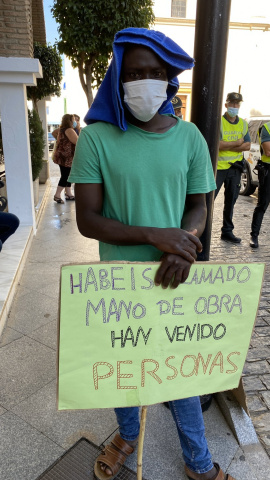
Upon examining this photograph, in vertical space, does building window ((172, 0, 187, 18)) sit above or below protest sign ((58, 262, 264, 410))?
above

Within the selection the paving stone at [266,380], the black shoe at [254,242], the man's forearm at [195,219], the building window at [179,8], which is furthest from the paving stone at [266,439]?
the building window at [179,8]

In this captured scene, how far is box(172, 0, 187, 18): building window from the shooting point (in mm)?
20609

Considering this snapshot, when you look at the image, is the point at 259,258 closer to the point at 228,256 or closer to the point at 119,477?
the point at 228,256

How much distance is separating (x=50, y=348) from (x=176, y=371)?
1.68 metres

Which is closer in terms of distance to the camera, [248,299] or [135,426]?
[248,299]

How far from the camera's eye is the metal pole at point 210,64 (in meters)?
1.97

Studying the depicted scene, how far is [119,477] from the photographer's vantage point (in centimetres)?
192

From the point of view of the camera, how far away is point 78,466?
1.97 m

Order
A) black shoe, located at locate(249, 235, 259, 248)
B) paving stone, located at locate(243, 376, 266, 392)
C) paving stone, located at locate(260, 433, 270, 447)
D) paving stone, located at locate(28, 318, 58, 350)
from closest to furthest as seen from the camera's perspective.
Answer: paving stone, located at locate(260, 433, 270, 447) < paving stone, located at locate(243, 376, 266, 392) < paving stone, located at locate(28, 318, 58, 350) < black shoe, located at locate(249, 235, 259, 248)

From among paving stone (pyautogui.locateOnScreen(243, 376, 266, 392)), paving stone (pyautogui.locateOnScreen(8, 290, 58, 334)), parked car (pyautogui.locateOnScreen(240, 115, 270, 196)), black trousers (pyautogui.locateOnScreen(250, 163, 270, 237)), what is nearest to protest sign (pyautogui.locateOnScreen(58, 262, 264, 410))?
paving stone (pyautogui.locateOnScreen(243, 376, 266, 392))

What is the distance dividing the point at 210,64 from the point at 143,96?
0.79 metres

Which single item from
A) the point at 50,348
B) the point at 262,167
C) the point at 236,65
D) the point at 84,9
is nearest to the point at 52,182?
the point at 84,9

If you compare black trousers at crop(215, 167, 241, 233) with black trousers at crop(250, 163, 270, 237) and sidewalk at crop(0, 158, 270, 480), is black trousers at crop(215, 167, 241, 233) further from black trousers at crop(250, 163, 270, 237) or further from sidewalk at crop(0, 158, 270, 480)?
sidewalk at crop(0, 158, 270, 480)

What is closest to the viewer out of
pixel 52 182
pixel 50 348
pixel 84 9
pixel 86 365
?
pixel 86 365
